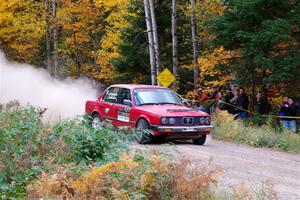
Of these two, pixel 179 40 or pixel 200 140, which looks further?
pixel 179 40

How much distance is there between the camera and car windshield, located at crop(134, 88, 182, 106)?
53.4 feet

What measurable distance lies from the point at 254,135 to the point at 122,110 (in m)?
4.46

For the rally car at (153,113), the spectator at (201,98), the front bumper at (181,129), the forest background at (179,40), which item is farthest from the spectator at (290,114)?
the front bumper at (181,129)

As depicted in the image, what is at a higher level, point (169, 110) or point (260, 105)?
point (169, 110)

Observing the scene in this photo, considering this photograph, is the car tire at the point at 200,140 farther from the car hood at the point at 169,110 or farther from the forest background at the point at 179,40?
the forest background at the point at 179,40

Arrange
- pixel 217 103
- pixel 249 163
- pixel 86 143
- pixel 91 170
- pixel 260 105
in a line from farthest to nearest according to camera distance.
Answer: pixel 217 103 < pixel 260 105 < pixel 249 163 < pixel 86 143 < pixel 91 170

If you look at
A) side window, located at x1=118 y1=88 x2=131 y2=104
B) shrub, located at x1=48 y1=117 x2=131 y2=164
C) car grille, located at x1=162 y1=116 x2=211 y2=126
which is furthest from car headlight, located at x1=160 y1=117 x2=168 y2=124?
shrub, located at x1=48 y1=117 x2=131 y2=164

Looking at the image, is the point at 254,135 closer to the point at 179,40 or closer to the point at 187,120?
the point at 187,120

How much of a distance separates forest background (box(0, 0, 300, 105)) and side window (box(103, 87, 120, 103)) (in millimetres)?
6256

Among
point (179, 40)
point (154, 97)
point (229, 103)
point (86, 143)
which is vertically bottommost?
point (86, 143)

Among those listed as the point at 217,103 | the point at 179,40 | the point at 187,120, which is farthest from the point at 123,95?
the point at 179,40

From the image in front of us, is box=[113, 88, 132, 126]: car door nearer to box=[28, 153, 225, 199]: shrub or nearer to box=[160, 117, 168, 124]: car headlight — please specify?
box=[160, 117, 168, 124]: car headlight

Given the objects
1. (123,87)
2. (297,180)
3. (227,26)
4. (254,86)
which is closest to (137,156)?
(297,180)

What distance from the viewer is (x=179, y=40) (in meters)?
29.4
